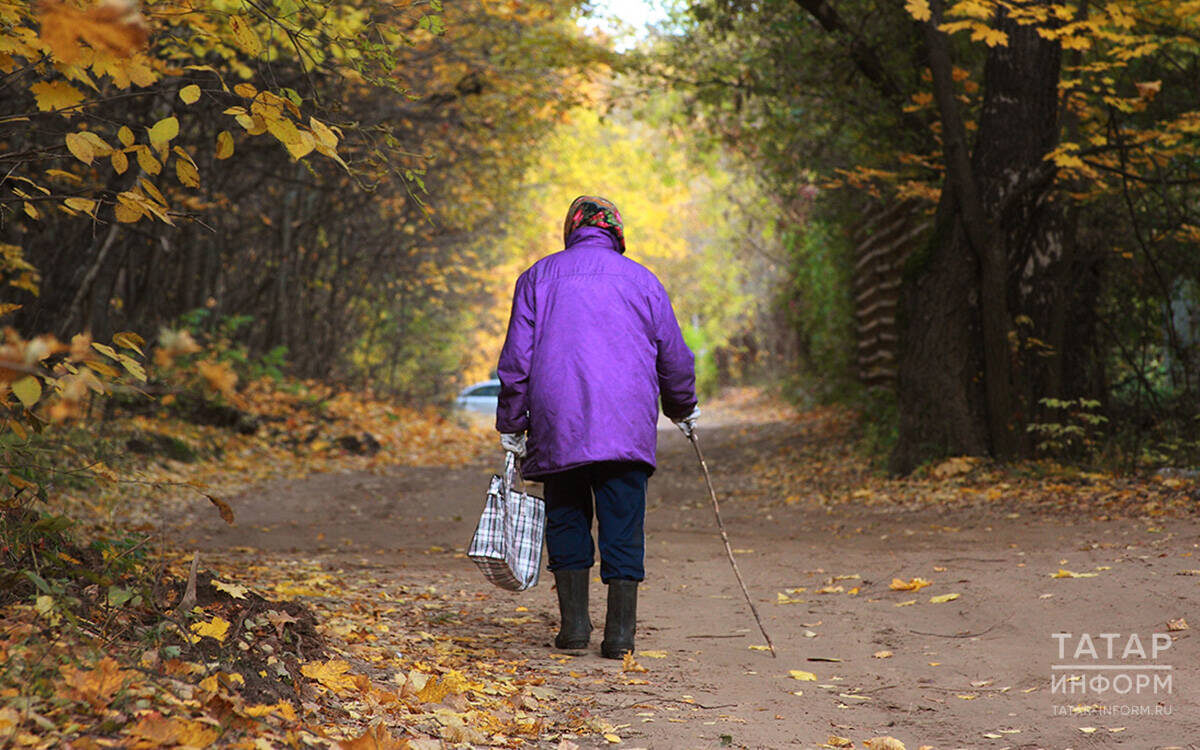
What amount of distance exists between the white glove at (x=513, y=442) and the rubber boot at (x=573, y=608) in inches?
22.0

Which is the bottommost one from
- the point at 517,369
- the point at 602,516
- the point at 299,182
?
the point at 602,516

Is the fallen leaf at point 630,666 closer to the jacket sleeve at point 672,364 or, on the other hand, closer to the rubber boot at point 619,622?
the rubber boot at point 619,622

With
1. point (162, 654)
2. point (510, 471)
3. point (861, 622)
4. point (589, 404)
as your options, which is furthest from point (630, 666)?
point (162, 654)

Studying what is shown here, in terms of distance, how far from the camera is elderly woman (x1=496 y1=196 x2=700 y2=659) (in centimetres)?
479

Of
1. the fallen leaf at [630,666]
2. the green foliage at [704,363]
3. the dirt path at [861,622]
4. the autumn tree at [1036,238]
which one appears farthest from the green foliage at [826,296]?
the green foliage at [704,363]

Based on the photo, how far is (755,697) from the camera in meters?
4.30

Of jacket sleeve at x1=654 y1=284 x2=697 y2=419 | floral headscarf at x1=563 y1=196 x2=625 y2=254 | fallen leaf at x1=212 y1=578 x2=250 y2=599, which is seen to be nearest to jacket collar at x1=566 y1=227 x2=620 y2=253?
floral headscarf at x1=563 y1=196 x2=625 y2=254

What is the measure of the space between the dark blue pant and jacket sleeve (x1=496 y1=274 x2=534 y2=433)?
0.29 m

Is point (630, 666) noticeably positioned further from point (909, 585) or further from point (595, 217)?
point (909, 585)

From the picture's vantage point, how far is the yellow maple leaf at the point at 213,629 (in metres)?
3.51

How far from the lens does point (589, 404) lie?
4.78 metres

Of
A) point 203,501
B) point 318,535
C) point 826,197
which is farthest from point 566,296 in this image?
point 826,197

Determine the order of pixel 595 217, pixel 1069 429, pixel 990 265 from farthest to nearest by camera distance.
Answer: pixel 990 265
pixel 1069 429
pixel 595 217

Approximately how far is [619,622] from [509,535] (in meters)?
0.60
